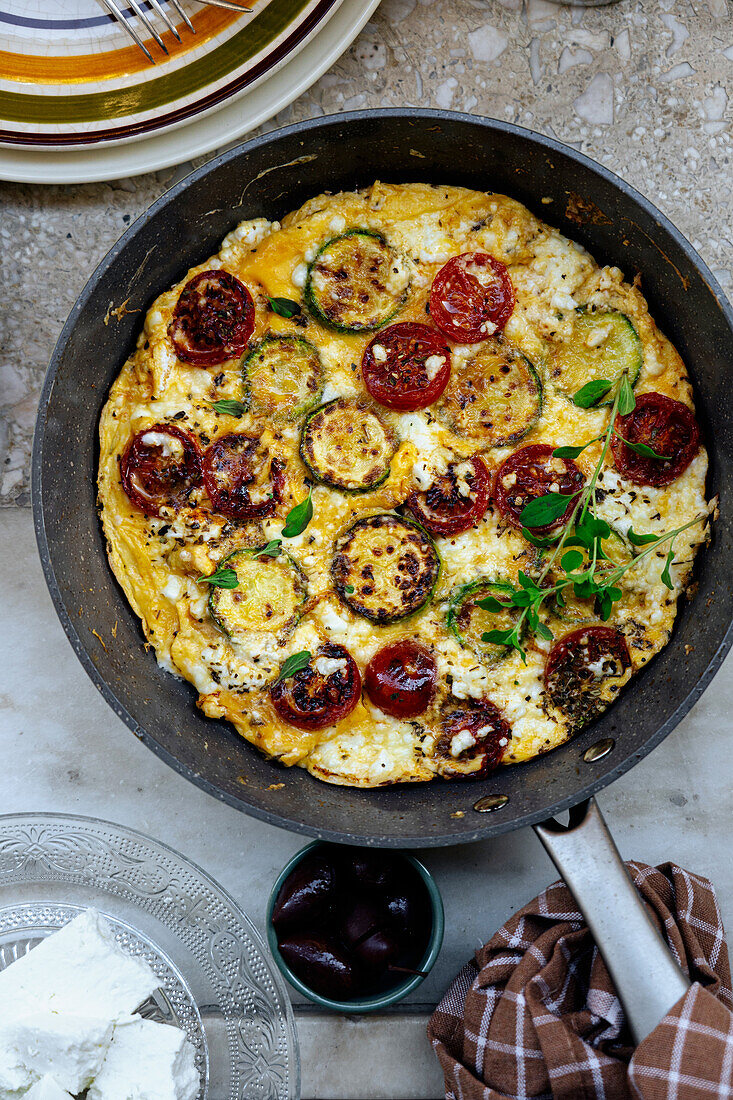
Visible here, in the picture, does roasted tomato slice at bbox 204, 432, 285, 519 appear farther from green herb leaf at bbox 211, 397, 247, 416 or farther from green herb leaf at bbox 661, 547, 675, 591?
green herb leaf at bbox 661, 547, 675, 591

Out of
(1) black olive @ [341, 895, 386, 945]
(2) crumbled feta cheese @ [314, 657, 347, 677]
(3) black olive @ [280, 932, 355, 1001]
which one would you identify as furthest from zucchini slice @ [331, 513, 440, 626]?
(3) black olive @ [280, 932, 355, 1001]

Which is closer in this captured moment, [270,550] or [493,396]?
[270,550]

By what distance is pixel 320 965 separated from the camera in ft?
8.48

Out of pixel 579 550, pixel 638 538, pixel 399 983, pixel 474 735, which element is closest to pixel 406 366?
pixel 579 550

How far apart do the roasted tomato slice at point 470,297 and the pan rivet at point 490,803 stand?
1.47m

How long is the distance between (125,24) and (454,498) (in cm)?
186

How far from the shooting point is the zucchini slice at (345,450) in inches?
103

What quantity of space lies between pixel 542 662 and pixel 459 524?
0.52 metres

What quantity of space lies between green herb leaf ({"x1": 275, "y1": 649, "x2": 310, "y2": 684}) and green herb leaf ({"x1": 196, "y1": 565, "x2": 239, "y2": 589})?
29 cm

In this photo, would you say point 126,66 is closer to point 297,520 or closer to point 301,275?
point 301,275

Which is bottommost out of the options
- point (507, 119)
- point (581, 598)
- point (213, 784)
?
point (213, 784)

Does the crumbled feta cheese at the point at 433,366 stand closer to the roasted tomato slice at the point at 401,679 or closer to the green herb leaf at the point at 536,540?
the green herb leaf at the point at 536,540

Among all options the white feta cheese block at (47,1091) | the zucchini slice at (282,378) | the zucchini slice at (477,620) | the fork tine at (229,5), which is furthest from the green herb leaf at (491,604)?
the fork tine at (229,5)

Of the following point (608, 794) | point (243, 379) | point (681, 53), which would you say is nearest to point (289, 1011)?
point (608, 794)
